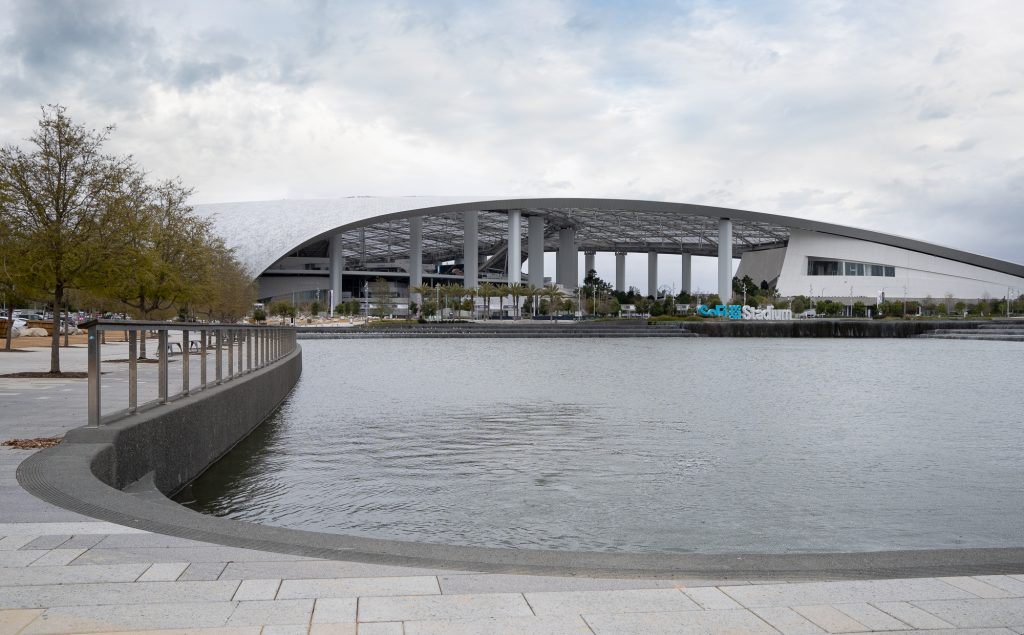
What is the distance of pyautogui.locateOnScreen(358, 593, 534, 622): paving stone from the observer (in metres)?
3.56

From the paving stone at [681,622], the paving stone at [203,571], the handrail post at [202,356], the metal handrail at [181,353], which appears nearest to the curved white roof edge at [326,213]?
the metal handrail at [181,353]

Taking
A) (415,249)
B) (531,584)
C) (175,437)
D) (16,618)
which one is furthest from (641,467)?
(415,249)

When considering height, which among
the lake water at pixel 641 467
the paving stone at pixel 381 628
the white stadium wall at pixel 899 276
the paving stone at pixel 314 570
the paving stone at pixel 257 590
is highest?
the white stadium wall at pixel 899 276

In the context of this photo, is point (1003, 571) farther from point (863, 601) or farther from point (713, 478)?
point (713, 478)

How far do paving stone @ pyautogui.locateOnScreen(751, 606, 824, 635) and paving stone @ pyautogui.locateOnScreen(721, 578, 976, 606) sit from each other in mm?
90

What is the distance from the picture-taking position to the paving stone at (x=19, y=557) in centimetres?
416

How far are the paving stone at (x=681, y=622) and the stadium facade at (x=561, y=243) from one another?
73.7 meters

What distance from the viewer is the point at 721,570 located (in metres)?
4.50

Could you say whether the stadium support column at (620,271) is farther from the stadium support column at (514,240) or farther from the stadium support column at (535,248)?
the stadium support column at (514,240)

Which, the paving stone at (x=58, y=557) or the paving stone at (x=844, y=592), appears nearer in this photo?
the paving stone at (x=844, y=592)

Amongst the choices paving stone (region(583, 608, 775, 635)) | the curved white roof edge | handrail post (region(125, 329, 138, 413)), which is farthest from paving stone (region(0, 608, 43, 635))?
the curved white roof edge

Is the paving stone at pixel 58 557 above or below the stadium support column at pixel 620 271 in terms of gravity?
below

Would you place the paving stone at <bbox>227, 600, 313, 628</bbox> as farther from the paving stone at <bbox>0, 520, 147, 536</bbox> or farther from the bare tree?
the bare tree

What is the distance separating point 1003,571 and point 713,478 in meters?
4.56
